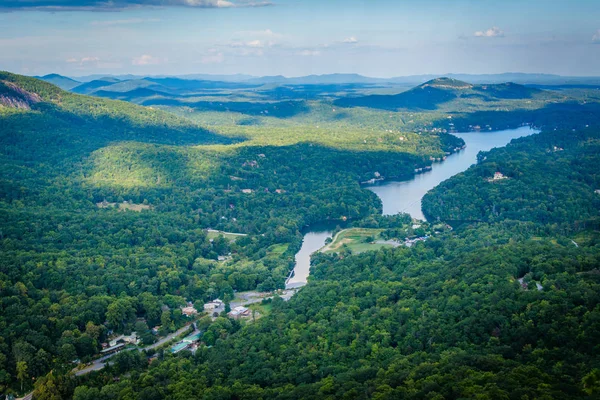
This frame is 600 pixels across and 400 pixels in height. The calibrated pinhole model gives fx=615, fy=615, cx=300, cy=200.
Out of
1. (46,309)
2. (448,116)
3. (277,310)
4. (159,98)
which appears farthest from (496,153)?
(159,98)

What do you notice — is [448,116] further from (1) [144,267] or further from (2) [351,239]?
(1) [144,267]

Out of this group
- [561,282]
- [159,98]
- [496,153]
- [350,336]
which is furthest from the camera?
[159,98]

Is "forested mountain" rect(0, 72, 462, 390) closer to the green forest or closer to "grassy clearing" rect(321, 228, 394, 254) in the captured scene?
the green forest

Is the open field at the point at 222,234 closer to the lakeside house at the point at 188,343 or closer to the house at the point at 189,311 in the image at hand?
the house at the point at 189,311

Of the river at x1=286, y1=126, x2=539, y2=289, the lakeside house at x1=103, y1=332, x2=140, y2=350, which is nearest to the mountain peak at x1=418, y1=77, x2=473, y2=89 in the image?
the river at x1=286, y1=126, x2=539, y2=289

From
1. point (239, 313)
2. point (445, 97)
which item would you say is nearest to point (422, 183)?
point (239, 313)
